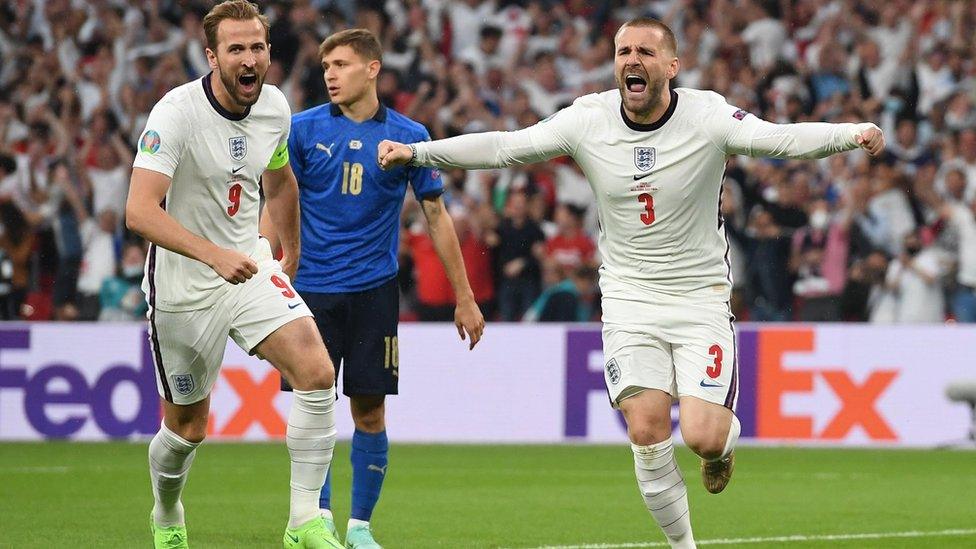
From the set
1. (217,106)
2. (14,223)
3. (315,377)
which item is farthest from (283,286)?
(14,223)

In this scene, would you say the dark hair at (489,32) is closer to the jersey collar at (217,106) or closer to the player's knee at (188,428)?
the jersey collar at (217,106)

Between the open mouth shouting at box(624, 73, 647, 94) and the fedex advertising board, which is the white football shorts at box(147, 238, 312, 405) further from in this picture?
the fedex advertising board

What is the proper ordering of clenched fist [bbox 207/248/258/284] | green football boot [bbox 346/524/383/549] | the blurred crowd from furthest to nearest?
the blurred crowd < green football boot [bbox 346/524/383/549] < clenched fist [bbox 207/248/258/284]

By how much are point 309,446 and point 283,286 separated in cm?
76

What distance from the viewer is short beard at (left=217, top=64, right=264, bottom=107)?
712 centimetres

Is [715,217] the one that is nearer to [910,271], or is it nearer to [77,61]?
[910,271]

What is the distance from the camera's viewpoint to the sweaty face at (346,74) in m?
8.26

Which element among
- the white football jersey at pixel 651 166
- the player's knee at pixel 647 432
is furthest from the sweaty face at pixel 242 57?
the player's knee at pixel 647 432

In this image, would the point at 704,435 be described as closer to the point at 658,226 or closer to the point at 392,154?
the point at 658,226

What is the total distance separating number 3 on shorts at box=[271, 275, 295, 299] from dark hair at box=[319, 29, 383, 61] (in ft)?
4.93

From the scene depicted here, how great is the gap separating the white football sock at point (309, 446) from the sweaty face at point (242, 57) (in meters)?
1.41


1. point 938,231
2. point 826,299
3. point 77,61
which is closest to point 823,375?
point 826,299

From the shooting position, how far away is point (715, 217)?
7125 millimetres

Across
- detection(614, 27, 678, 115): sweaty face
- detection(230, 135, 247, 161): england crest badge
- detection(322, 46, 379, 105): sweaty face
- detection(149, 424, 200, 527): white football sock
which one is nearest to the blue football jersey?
detection(322, 46, 379, 105): sweaty face
